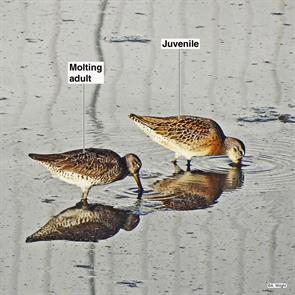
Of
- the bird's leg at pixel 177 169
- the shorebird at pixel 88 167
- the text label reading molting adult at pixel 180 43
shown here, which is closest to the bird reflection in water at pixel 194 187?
Answer: the bird's leg at pixel 177 169

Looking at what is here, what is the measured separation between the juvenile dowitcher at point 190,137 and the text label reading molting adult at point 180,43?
1.38 m

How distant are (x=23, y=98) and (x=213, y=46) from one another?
2.68 meters

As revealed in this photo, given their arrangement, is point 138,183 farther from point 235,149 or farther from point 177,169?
point 235,149

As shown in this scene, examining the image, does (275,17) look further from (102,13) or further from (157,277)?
(157,277)

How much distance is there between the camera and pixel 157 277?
11.1 meters

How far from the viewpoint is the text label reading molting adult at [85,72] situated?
1367 centimetres

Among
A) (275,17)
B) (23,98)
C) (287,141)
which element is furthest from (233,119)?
(275,17)

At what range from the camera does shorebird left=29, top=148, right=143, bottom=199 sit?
12648 mm

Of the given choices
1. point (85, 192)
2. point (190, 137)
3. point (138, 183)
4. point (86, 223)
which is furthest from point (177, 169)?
point (86, 223)

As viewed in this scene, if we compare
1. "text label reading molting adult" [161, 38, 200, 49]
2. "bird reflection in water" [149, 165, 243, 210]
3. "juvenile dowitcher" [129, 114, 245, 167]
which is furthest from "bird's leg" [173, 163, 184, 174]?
"text label reading molting adult" [161, 38, 200, 49]

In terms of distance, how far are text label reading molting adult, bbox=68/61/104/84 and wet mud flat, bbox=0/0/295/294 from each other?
0.64 metres

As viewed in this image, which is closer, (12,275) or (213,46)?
(12,275)

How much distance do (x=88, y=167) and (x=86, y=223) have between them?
2.05 ft

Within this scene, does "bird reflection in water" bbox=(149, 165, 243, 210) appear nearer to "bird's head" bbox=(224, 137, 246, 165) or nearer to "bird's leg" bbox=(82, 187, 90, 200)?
"bird's head" bbox=(224, 137, 246, 165)
